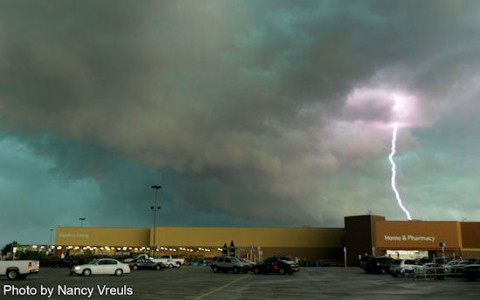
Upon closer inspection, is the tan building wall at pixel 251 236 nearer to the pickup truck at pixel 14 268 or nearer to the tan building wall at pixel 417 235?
the tan building wall at pixel 417 235

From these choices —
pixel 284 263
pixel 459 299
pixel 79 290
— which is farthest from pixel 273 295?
pixel 284 263

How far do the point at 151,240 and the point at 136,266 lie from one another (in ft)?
141

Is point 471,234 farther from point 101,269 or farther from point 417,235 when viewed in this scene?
point 101,269

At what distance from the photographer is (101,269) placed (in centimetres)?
3797

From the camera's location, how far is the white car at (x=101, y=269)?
37.7 meters

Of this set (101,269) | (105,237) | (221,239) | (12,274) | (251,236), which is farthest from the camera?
(105,237)

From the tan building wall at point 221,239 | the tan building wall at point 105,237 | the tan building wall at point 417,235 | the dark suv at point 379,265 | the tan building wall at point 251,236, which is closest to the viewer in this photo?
the dark suv at point 379,265

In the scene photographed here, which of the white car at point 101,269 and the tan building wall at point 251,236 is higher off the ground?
the tan building wall at point 251,236

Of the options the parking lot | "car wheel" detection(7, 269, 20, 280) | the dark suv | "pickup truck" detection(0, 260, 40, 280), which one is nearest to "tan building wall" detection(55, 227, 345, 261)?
the dark suv

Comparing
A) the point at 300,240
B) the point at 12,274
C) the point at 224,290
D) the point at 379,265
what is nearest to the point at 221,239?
the point at 300,240

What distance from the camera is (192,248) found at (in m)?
101

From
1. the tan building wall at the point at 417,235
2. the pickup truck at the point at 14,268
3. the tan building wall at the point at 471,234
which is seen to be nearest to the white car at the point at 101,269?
the pickup truck at the point at 14,268

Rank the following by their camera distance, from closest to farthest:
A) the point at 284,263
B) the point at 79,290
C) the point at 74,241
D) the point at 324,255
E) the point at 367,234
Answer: the point at 79,290 → the point at 284,263 → the point at 367,234 → the point at 324,255 → the point at 74,241

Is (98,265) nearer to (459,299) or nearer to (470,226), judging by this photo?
(459,299)
